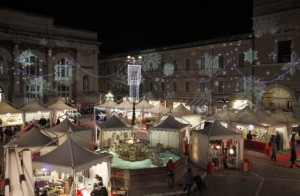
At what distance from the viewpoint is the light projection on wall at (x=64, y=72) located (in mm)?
42844

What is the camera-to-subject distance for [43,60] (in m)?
41.1

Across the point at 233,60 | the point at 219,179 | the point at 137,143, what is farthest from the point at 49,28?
the point at 219,179

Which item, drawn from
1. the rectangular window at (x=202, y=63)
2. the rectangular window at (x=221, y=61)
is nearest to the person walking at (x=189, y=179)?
the rectangular window at (x=221, y=61)

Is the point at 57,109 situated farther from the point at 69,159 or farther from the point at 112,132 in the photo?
the point at 69,159

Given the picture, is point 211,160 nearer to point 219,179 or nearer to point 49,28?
point 219,179

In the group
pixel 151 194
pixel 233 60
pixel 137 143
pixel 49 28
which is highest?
pixel 49 28

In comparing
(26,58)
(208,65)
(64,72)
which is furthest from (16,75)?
(208,65)

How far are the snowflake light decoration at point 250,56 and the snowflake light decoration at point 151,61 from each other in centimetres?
1382

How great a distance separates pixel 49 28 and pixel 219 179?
33.4m

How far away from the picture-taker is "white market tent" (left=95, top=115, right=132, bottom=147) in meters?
20.5

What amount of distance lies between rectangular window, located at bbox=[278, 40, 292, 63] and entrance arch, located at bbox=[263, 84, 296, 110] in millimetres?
2336

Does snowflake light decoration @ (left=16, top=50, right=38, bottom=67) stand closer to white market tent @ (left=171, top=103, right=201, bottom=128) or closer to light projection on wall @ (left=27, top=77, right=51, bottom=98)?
light projection on wall @ (left=27, top=77, right=51, bottom=98)

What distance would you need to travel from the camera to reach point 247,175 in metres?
15.8

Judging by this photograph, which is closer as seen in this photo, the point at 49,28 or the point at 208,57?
the point at 208,57
